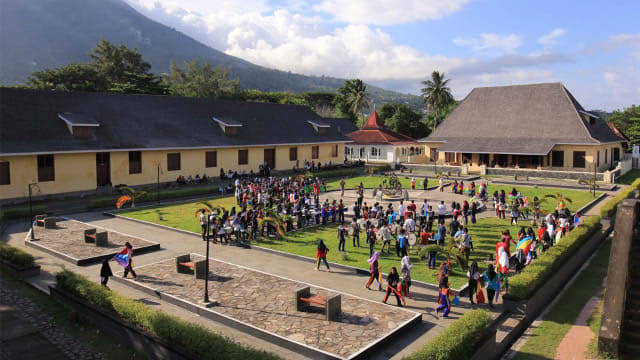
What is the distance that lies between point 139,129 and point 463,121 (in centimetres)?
3685

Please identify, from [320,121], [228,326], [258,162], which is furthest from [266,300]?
[320,121]

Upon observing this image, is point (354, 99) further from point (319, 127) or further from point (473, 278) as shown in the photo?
point (473, 278)

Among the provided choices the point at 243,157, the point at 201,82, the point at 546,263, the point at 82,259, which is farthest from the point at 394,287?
the point at 201,82

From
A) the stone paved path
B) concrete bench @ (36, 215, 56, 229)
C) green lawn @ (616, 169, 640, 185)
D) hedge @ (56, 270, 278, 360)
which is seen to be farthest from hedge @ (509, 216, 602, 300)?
green lawn @ (616, 169, 640, 185)

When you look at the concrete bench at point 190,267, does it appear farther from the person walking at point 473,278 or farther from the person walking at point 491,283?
the person walking at point 491,283

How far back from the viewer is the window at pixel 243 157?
42.1 meters

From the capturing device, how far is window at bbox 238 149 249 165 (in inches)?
1657

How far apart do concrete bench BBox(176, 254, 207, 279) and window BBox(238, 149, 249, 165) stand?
1020 inches

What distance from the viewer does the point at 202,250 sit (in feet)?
65.2

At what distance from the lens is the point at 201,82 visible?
255 ft

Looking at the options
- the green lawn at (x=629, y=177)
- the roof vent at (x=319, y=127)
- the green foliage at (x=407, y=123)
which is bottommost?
the green lawn at (x=629, y=177)

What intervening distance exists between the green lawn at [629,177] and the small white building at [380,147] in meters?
20.9

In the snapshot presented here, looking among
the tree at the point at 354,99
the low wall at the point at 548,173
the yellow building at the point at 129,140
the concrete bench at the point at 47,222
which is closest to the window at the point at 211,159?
the yellow building at the point at 129,140

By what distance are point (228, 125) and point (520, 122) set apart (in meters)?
32.0
